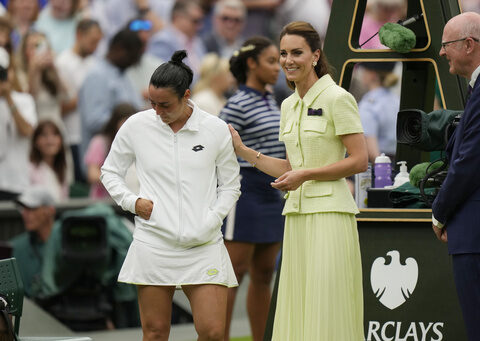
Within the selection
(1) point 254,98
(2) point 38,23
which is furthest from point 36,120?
(1) point 254,98

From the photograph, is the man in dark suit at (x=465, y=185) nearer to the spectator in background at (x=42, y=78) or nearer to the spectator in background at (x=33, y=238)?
the spectator in background at (x=33, y=238)

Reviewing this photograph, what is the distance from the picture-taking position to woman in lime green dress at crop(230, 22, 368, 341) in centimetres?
485

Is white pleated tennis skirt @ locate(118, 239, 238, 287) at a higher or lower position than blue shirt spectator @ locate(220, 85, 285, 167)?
lower

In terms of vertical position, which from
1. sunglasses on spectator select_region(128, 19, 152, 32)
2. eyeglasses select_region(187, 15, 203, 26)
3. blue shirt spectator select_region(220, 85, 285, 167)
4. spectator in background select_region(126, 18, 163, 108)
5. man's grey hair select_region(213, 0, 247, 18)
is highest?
man's grey hair select_region(213, 0, 247, 18)

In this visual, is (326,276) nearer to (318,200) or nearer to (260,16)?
(318,200)

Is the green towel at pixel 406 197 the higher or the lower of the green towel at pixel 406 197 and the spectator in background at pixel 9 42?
the lower

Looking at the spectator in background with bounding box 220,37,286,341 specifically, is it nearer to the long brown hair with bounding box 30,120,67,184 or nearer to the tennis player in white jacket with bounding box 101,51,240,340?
the tennis player in white jacket with bounding box 101,51,240,340

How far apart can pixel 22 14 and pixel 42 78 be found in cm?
75

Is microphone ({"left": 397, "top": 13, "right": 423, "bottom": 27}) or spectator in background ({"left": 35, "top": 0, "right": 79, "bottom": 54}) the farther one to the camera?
spectator in background ({"left": 35, "top": 0, "right": 79, "bottom": 54})

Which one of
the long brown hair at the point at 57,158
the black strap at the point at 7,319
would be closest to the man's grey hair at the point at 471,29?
the black strap at the point at 7,319

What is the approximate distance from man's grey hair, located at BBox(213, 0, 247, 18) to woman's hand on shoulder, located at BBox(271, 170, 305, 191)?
7.59 metres

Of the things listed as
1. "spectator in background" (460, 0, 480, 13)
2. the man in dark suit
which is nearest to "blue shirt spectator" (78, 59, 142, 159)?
"spectator in background" (460, 0, 480, 13)

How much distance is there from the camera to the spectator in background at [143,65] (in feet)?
37.8

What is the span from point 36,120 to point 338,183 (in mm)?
6779
